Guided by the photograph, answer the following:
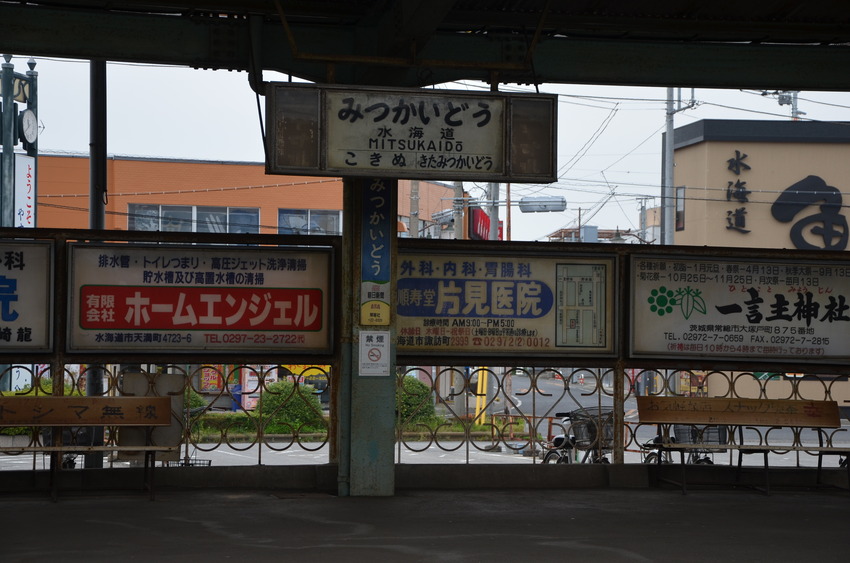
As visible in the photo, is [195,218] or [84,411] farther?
[195,218]

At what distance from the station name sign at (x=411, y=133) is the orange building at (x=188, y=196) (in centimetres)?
3288

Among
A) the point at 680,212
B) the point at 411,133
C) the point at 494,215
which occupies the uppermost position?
the point at 680,212

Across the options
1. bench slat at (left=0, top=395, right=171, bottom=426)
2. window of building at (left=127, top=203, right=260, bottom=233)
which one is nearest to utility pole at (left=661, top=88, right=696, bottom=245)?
window of building at (left=127, top=203, right=260, bottom=233)

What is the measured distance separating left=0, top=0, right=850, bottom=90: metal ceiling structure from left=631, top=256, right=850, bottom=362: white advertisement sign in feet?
7.03

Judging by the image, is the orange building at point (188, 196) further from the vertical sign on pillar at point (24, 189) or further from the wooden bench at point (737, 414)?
the wooden bench at point (737, 414)

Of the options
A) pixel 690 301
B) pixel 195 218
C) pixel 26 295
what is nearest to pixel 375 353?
pixel 26 295

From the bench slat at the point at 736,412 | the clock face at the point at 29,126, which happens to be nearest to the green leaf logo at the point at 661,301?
the bench slat at the point at 736,412

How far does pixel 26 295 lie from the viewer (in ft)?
35.1

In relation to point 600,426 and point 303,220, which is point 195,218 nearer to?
point 303,220

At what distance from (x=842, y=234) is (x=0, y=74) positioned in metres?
37.2

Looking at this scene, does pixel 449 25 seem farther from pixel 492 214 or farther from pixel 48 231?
pixel 492 214

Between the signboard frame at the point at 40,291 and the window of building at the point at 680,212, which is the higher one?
the window of building at the point at 680,212

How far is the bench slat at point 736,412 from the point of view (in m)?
11.3

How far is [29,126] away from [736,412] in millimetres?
26212
